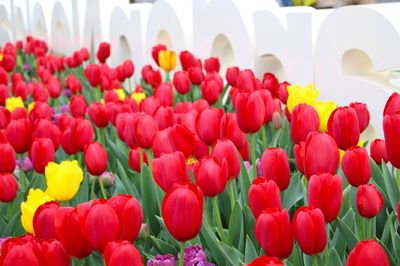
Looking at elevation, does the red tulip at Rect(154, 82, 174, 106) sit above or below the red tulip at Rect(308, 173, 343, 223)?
below

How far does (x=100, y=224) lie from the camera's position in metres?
0.88

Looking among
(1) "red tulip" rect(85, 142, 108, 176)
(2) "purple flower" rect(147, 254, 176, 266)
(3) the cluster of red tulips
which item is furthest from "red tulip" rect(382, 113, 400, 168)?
(1) "red tulip" rect(85, 142, 108, 176)

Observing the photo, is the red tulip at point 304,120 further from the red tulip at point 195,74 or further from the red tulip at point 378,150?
the red tulip at point 195,74

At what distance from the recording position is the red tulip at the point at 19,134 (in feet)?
5.14

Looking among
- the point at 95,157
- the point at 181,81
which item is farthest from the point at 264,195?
the point at 181,81

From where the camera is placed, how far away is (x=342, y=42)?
2.02m

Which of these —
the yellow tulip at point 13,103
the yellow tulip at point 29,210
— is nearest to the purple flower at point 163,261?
the yellow tulip at point 29,210

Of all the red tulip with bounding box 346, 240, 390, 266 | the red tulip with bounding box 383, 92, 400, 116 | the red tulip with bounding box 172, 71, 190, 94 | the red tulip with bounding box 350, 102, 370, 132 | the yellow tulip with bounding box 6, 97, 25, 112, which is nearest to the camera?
the red tulip with bounding box 346, 240, 390, 266

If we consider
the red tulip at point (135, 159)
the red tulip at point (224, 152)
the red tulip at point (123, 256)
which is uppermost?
the red tulip at point (123, 256)

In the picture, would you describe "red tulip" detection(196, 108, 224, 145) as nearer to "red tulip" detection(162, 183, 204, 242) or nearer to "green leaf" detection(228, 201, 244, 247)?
"green leaf" detection(228, 201, 244, 247)

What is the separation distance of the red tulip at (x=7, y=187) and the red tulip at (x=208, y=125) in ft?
1.13

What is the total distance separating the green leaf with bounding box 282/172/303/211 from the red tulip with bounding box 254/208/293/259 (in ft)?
1.45

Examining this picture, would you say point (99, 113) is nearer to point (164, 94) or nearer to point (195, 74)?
point (164, 94)

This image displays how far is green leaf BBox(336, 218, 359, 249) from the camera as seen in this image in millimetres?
1077
